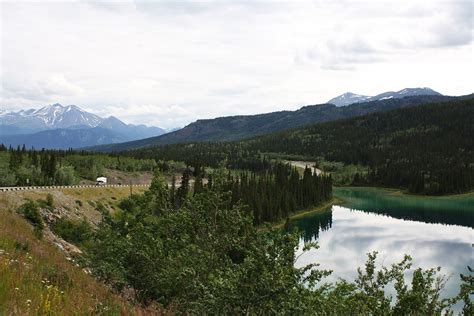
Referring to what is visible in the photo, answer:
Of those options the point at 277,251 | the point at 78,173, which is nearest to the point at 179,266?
the point at 277,251

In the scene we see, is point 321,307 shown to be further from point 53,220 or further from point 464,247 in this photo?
point 464,247

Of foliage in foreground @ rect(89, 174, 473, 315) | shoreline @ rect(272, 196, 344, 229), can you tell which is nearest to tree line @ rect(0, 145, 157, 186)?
shoreline @ rect(272, 196, 344, 229)

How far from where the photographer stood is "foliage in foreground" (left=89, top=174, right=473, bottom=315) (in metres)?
14.2

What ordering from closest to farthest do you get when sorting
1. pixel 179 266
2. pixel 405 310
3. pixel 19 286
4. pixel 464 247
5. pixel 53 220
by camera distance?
pixel 19 286, pixel 405 310, pixel 179 266, pixel 53 220, pixel 464 247

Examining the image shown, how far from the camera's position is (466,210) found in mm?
152750

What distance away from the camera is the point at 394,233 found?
372 ft

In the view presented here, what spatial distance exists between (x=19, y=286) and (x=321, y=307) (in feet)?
30.2

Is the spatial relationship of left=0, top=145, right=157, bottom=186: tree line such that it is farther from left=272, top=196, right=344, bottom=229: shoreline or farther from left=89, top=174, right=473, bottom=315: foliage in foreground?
left=89, top=174, right=473, bottom=315: foliage in foreground

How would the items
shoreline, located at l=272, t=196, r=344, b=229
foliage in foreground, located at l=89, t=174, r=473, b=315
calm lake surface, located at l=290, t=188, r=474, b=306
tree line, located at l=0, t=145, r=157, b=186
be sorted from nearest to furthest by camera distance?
foliage in foreground, located at l=89, t=174, r=473, b=315 < calm lake surface, located at l=290, t=188, r=474, b=306 < tree line, located at l=0, t=145, r=157, b=186 < shoreline, located at l=272, t=196, r=344, b=229

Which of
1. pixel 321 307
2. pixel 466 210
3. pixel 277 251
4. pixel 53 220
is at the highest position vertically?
pixel 277 251

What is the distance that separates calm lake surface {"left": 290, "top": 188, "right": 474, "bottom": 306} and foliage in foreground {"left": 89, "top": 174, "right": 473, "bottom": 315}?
1303 inches

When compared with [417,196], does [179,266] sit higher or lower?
higher

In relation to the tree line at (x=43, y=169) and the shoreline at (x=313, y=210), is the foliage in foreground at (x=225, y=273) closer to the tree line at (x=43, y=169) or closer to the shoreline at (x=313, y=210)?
the tree line at (x=43, y=169)

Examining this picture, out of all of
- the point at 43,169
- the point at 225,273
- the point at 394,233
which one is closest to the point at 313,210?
the point at 394,233
